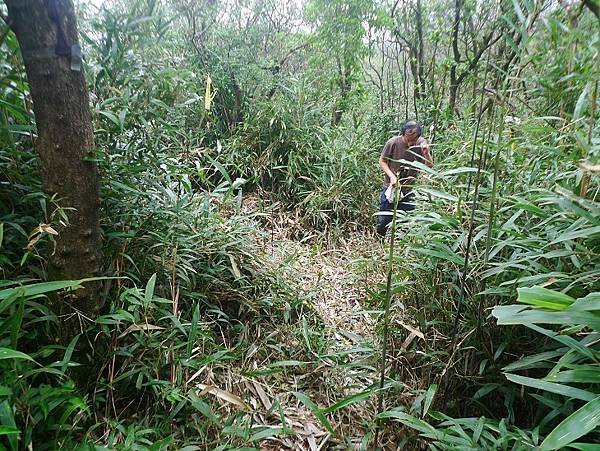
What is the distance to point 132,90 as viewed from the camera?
1.46 metres

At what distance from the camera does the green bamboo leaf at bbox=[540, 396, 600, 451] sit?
652mm

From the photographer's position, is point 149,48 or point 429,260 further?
point 149,48

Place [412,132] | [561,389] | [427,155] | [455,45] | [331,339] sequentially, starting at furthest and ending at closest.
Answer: [455,45] < [412,132] < [427,155] < [331,339] < [561,389]

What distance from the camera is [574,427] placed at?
0.67 meters

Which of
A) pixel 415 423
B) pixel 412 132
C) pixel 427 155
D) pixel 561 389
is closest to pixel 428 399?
pixel 415 423

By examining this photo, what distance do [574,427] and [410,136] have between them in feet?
7.95

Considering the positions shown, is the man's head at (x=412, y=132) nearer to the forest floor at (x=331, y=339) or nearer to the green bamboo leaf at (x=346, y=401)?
the forest floor at (x=331, y=339)

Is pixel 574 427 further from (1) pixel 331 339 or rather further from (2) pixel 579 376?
(1) pixel 331 339

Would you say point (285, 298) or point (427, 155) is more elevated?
point (427, 155)

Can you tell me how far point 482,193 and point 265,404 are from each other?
1.18 meters

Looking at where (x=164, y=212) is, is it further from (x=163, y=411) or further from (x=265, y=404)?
(x=265, y=404)

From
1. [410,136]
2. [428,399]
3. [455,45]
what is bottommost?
[428,399]

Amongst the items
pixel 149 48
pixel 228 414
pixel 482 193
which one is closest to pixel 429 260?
pixel 482 193

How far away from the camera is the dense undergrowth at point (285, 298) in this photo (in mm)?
947
